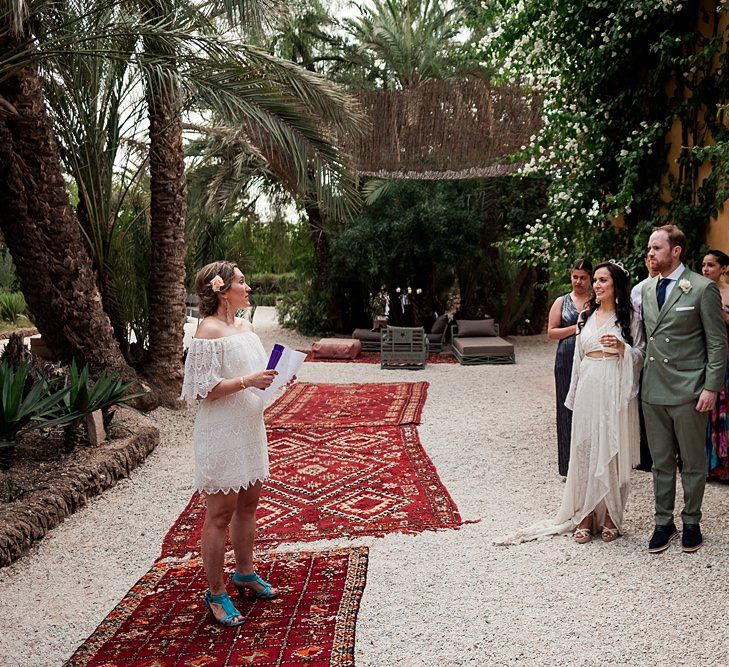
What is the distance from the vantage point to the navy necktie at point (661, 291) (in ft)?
14.5

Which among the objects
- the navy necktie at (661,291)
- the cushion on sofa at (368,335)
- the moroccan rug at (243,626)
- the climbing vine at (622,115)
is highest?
the climbing vine at (622,115)

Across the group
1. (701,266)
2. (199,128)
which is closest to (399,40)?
(199,128)

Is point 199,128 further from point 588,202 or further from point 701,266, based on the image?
point 701,266

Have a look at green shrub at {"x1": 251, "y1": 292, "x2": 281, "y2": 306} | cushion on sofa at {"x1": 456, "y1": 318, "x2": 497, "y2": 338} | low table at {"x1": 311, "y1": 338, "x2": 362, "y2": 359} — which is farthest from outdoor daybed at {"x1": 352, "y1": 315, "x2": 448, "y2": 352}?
green shrub at {"x1": 251, "y1": 292, "x2": 281, "y2": 306}

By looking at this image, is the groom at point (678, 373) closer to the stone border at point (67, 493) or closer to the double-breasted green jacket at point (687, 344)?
the double-breasted green jacket at point (687, 344)

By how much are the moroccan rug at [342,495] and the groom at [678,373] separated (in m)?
1.36

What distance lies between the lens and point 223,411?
3.58m

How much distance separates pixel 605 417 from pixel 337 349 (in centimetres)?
985

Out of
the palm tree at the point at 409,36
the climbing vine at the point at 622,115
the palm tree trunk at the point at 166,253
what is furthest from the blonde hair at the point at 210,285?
the palm tree at the point at 409,36

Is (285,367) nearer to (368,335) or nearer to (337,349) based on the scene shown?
(337,349)

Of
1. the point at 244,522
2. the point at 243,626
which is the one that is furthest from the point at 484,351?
the point at 243,626

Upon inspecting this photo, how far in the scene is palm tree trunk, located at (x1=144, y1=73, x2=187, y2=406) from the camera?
893 centimetres

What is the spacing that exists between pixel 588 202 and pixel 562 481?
272 centimetres

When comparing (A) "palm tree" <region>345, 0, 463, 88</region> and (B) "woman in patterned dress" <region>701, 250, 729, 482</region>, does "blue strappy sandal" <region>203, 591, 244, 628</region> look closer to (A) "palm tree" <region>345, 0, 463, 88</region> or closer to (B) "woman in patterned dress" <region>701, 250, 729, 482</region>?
(B) "woman in patterned dress" <region>701, 250, 729, 482</region>
